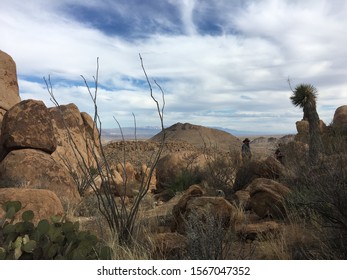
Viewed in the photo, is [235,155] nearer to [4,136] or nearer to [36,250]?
[4,136]

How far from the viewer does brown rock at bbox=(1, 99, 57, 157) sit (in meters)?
13.7

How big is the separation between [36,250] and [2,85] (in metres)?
16.3

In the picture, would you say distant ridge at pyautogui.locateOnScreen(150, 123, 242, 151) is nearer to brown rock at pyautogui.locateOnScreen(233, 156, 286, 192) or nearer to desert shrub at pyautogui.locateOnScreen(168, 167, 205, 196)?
desert shrub at pyautogui.locateOnScreen(168, 167, 205, 196)

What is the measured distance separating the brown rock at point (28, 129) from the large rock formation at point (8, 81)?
13.4 feet

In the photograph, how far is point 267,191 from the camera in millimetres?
7320

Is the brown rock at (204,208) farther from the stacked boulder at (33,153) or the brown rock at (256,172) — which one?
the brown rock at (256,172)

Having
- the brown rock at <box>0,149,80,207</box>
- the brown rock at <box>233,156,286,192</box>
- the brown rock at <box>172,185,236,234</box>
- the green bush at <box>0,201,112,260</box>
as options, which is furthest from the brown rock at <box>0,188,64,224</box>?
the brown rock at <box>233,156,286,192</box>

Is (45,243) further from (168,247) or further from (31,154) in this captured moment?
(31,154)

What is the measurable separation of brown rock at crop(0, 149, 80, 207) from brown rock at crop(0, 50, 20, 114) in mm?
6139

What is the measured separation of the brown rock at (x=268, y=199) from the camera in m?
7.11

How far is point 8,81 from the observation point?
63.3 feet

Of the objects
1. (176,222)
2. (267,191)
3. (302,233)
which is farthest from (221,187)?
(302,233)
